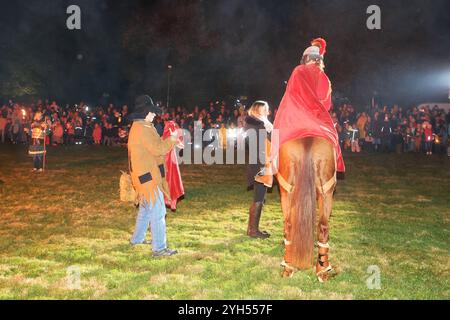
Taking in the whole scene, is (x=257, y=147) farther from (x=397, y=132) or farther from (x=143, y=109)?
(x=397, y=132)

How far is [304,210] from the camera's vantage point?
5883 mm

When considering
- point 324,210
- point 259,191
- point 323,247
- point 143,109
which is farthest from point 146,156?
point 323,247

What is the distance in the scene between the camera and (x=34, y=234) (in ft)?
28.3

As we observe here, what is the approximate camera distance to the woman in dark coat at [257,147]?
788 centimetres

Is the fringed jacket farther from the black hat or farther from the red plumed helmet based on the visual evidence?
the red plumed helmet

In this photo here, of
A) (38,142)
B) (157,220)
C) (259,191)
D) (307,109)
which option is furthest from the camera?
(38,142)

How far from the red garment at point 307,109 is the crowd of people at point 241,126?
1718cm

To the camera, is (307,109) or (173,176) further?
(173,176)

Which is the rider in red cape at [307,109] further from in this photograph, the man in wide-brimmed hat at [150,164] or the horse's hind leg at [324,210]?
the man in wide-brimmed hat at [150,164]

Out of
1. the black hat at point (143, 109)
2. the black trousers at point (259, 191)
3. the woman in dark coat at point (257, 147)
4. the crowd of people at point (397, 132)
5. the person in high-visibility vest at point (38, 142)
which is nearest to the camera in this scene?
the black hat at point (143, 109)

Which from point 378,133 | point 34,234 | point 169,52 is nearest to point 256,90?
point 169,52

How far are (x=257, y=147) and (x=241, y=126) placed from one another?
16.8 metres

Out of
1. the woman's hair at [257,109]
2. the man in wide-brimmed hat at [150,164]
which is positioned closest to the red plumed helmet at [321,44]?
the woman's hair at [257,109]
